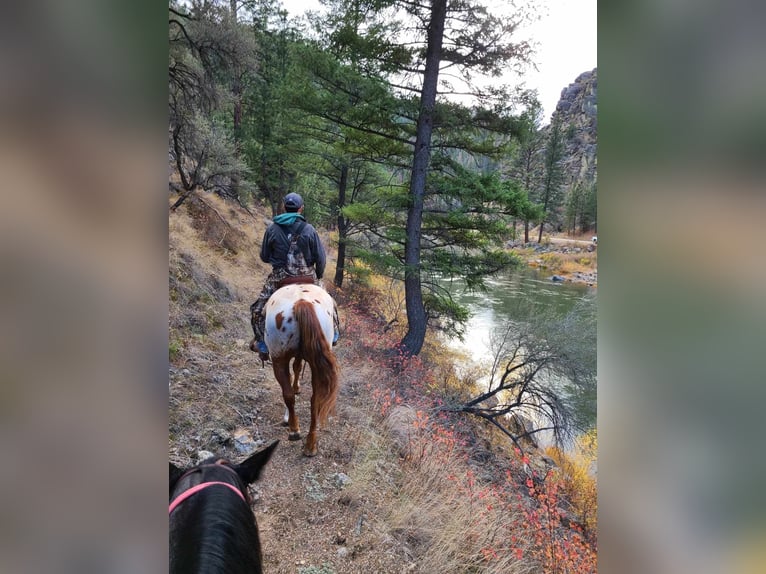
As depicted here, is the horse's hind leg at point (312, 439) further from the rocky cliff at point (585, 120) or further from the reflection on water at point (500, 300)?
the reflection on water at point (500, 300)

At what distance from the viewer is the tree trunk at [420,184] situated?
11.3 feet

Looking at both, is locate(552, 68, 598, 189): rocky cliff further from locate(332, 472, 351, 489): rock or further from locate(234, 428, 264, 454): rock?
locate(234, 428, 264, 454): rock

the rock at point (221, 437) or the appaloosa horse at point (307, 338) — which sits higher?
the appaloosa horse at point (307, 338)

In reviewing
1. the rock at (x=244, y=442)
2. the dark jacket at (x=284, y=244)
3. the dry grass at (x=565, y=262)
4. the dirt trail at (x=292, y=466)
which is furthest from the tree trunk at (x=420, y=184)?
the rock at (x=244, y=442)

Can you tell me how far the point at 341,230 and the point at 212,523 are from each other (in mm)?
4119

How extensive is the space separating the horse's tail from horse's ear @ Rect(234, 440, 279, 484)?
672 millimetres

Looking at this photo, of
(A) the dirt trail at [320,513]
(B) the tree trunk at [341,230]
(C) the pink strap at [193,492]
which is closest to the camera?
(C) the pink strap at [193,492]

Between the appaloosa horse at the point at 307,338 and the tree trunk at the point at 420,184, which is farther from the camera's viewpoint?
the tree trunk at the point at 420,184

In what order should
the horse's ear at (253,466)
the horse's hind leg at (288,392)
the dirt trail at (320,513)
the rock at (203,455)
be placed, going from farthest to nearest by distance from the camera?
the horse's hind leg at (288,392) < the rock at (203,455) < the dirt trail at (320,513) < the horse's ear at (253,466)

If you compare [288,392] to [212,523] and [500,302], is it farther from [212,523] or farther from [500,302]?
[500,302]

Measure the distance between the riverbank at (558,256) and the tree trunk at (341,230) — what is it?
226 cm
